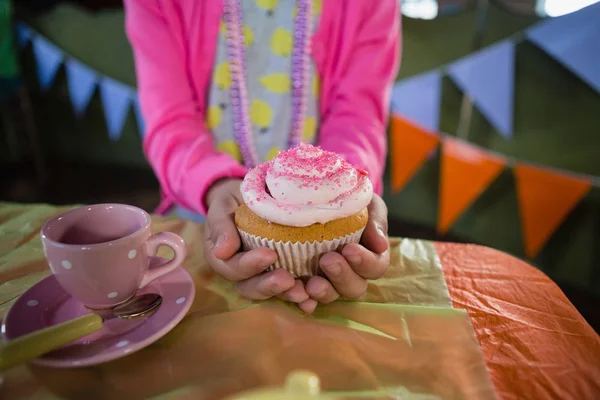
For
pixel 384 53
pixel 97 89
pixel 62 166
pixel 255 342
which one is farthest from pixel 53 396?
pixel 62 166

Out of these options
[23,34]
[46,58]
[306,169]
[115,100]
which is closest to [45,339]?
[306,169]

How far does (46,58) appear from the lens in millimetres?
2922

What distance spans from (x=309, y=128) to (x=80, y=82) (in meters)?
2.38

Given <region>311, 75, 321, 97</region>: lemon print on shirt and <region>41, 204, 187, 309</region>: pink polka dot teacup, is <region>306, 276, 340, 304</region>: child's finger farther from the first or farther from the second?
<region>311, 75, 321, 97</region>: lemon print on shirt

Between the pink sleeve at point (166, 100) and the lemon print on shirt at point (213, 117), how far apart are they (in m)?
0.03

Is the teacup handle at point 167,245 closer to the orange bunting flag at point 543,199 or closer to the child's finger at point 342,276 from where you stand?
the child's finger at point 342,276

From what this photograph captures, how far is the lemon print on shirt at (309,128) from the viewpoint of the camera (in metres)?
1.13

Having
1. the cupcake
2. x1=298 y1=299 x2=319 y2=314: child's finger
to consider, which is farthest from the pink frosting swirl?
x1=298 y1=299 x2=319 y2=314: child's finger

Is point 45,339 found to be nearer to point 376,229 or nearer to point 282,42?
point 376,229

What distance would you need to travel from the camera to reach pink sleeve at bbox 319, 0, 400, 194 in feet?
3.45

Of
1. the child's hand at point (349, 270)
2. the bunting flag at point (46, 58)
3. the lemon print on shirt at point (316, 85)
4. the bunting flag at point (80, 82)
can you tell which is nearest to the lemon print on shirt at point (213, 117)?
the lemon print on shirt at point (316, 85)

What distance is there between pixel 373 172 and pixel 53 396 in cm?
72

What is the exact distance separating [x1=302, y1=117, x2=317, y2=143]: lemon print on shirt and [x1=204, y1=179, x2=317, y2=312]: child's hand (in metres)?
0.48

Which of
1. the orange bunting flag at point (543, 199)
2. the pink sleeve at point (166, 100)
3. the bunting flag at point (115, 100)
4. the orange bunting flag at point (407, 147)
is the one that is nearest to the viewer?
the pink sleeve at point (166, 100)
